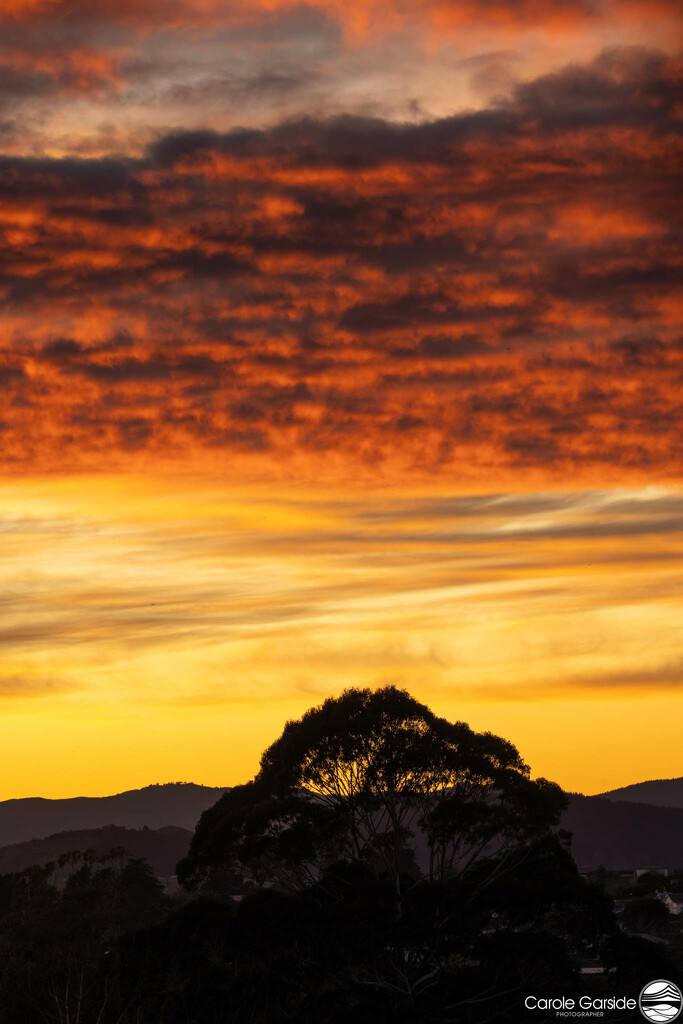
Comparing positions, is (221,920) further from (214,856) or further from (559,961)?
(559,961)

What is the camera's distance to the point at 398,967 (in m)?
37.7

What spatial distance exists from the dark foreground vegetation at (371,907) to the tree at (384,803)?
7cm

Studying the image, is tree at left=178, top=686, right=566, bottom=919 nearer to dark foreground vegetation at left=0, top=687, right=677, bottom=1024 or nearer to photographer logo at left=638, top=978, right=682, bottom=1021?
dark foreground vegetation at left=0, top=687, right=677, bottom=1024

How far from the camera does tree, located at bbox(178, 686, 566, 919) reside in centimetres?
4081

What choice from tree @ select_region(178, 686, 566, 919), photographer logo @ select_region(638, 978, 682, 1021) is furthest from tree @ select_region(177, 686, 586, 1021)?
photographer logo @ select_region(638, 978, 682, 1021)

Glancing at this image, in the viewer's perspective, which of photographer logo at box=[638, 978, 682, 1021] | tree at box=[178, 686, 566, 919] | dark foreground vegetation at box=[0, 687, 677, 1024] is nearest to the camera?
dark foreground vegetation at box=[0, 687, 677, 1024]

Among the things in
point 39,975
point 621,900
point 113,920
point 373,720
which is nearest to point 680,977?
point 373,720

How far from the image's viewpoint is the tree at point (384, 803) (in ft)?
134

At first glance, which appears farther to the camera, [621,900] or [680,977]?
[621,900]

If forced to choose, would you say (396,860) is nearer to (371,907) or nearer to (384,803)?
(384,803)

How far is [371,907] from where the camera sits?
3738cm

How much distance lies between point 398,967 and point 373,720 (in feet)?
27.1

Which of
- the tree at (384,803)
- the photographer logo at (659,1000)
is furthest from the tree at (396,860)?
the photographer logo at (659,1000)

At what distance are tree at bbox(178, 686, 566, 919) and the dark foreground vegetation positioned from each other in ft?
0.23
